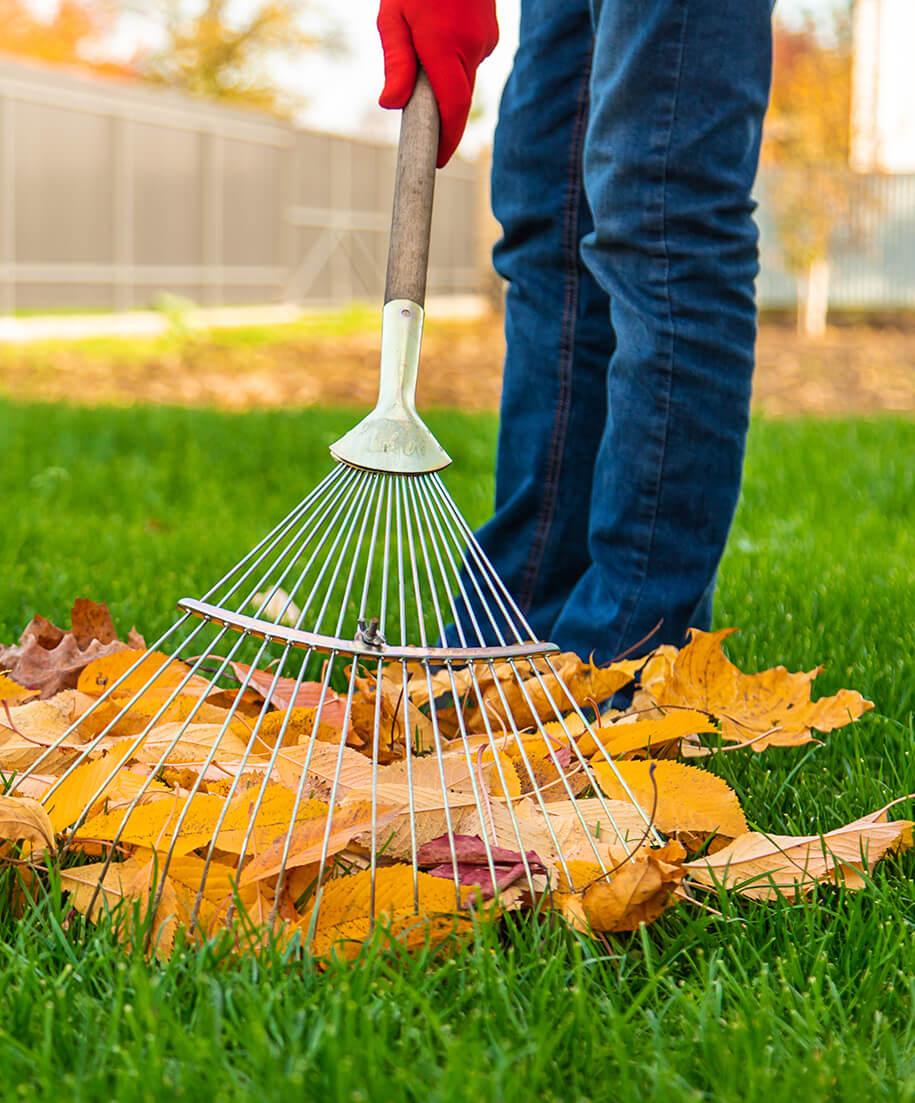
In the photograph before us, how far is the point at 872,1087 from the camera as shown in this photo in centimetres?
90

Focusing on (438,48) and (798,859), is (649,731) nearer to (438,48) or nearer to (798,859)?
(798,859)

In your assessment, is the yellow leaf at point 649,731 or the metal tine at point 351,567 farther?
the yellow leaf at point 649,731

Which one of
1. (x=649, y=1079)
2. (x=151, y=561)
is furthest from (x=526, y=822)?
(x=151, y=561)

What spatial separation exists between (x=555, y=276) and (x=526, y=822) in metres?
1.06

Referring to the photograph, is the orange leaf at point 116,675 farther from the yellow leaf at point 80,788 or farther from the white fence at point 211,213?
the white fence at point 211,213

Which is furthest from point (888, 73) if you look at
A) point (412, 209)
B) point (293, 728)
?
point (293, 728)

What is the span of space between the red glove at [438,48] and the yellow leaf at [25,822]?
920 millimetres

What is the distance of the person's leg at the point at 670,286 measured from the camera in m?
1.63

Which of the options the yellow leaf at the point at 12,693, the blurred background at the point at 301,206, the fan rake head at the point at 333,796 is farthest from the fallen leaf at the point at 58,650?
the blurred background at the point at 301,206

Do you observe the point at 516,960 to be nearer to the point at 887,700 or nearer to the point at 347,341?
the point at 887,700

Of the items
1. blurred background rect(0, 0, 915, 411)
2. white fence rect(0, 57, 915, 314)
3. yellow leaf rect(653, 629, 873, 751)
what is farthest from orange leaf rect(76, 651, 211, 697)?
white fence rect(0, 57, 915, 314)

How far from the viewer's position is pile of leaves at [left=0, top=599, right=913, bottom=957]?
114 cm

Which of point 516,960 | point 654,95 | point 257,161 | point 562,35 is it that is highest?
point 257,161

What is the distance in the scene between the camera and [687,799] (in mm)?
1319
